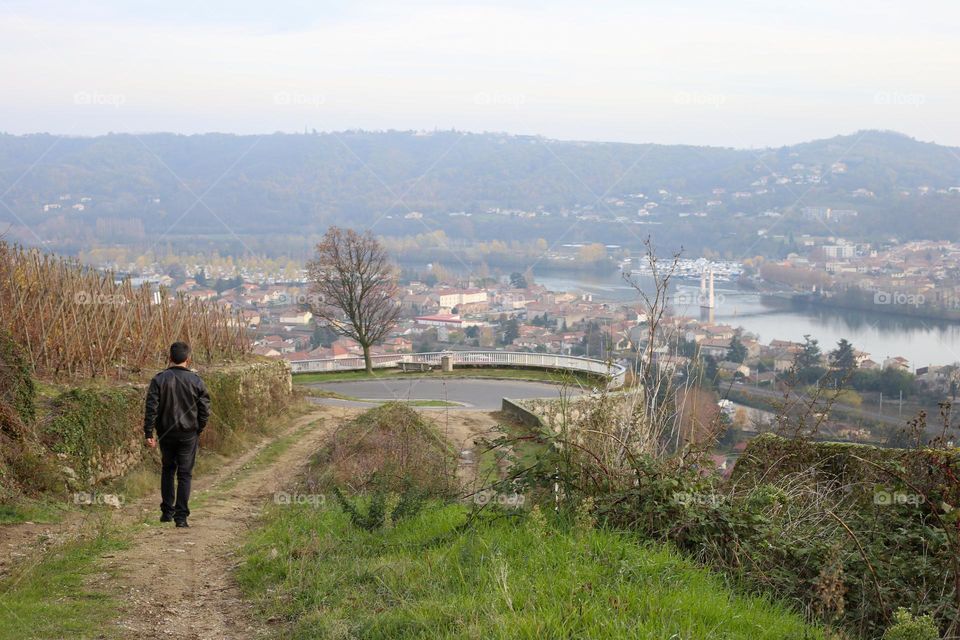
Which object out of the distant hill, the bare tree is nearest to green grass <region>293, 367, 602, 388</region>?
the bare tree

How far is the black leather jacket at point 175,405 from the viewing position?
9047mm

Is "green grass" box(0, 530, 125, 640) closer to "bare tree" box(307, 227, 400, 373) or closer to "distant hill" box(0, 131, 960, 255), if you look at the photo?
"bare tree" box(307, 227, 400, 373)

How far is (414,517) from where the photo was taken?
7609 mm

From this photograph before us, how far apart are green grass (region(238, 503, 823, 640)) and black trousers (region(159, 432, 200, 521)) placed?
2.51 m

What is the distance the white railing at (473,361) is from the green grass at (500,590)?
2467 centimetres

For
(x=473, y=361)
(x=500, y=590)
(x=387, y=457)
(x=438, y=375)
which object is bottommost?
(x=438, y=375)

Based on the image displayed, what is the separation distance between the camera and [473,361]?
39.8 metres

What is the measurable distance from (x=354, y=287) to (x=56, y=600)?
37.5 metres

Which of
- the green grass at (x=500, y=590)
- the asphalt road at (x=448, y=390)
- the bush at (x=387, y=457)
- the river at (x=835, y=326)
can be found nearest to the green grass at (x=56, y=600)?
the green grass at (x=500, y=590)

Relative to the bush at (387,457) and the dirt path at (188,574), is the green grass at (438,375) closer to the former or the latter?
the bush at (387,457)

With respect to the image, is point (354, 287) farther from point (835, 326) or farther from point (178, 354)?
point (178, 354)

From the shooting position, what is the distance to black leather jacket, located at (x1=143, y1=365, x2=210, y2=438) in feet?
29.7

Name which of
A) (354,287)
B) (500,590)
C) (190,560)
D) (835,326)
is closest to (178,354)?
(190,560)

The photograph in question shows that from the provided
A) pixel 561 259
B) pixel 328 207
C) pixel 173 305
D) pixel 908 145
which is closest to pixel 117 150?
pixel 328 207
